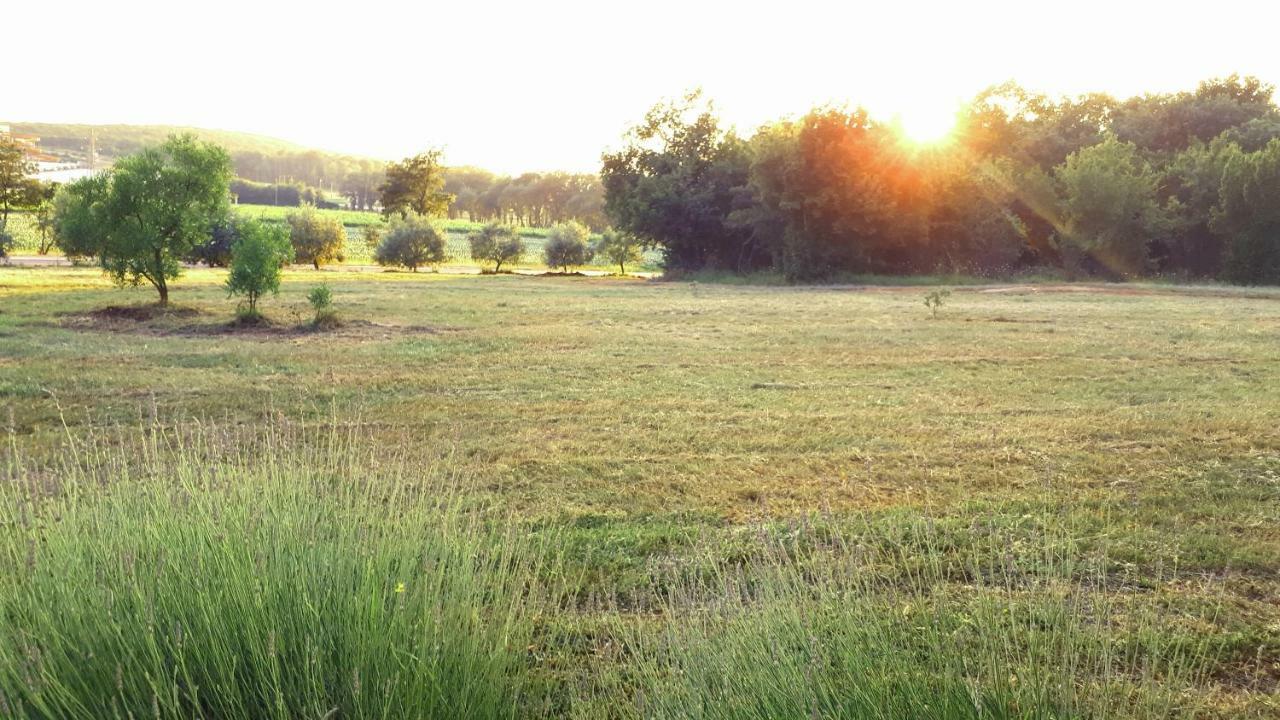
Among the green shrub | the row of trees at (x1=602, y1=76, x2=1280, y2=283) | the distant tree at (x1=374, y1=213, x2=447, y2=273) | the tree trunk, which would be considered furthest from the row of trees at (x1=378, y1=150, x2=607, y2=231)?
the green shrub

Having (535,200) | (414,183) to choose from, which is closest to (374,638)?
(414,183)

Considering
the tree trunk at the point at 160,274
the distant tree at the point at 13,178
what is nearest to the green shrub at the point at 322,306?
the tree trunk at the point at 160,274

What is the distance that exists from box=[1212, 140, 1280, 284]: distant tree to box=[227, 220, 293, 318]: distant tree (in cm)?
3271

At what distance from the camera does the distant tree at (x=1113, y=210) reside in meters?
35.1

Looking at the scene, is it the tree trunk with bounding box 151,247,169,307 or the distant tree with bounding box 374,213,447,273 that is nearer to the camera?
the tree trunk with bounding box 151,247,169,307

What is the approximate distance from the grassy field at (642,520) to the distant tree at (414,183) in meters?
66.0

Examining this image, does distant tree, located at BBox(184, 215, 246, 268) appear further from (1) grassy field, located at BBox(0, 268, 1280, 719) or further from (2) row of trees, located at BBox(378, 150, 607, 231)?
(2) row of trees, located at BBox(378, 150, 607, 231)

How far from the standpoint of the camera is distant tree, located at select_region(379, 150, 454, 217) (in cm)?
7925

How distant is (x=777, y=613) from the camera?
2.77m

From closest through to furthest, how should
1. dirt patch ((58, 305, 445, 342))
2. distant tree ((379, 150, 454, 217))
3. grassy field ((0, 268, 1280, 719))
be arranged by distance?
1. grassy field ((0, 268, 1280, 719))
2. dirt patch ((58, 305, 445, 342))
3. distant tree ((379, 150, 454, 217))

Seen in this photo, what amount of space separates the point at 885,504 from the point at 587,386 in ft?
16.3

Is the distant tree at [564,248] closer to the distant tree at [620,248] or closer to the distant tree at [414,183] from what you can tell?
the distant tree at [620,248]

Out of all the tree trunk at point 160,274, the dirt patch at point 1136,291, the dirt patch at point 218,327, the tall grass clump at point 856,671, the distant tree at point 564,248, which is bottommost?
the dirt patch at point 218,327

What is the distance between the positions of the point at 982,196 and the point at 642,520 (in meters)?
36.4
